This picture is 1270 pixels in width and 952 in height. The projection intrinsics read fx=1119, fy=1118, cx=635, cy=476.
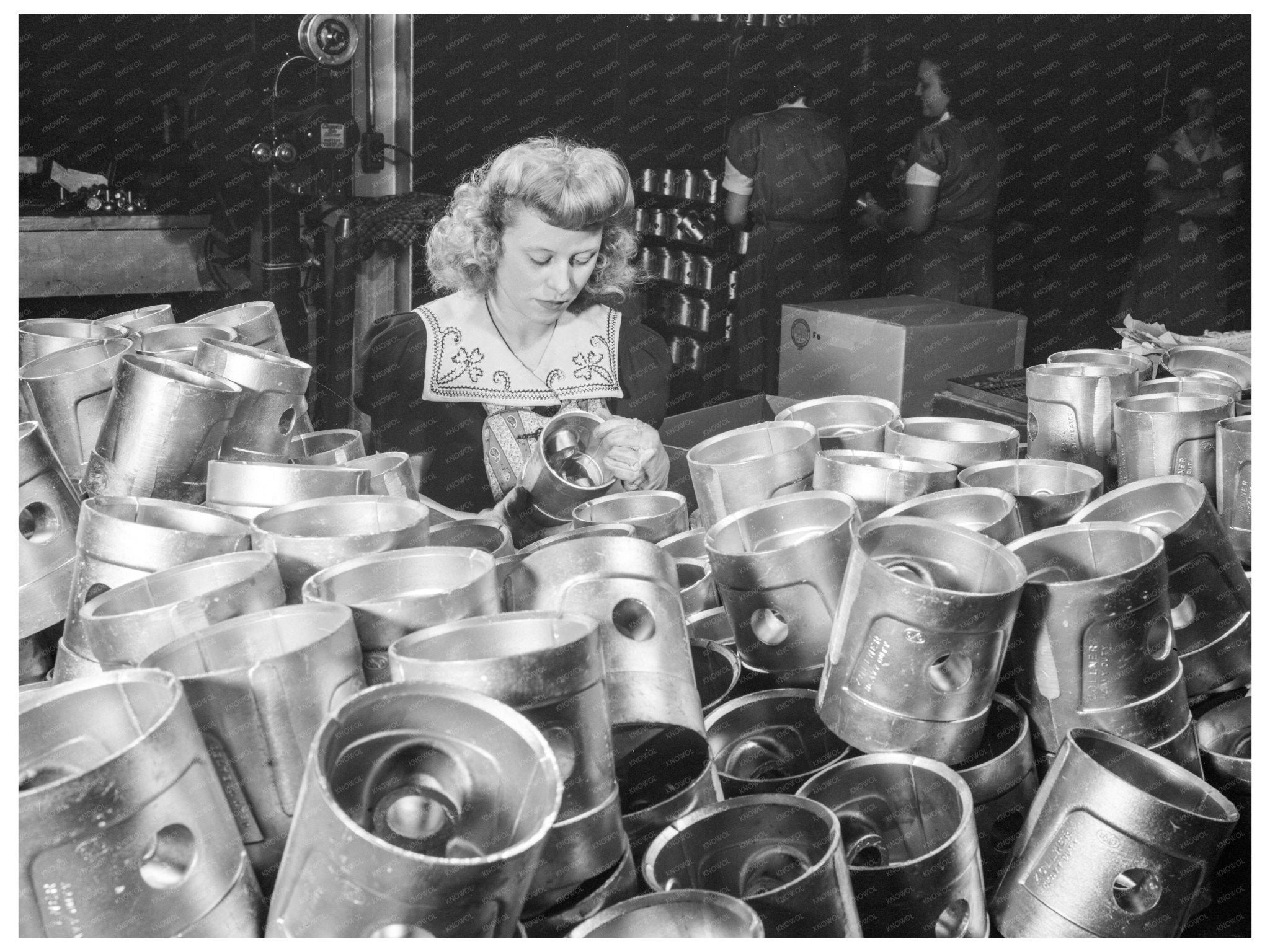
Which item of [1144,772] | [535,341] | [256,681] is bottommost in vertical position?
[1144,772]

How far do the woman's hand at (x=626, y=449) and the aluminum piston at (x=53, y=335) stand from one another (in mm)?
677

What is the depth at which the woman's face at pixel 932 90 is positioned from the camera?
516cm

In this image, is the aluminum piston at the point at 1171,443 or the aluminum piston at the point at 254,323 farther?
the aluminum piston at the point at 254,323

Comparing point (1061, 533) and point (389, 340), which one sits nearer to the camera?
point (1061, 533)

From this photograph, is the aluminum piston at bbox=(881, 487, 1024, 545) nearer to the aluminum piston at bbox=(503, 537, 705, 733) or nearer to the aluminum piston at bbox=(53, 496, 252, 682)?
the aluminum piston at bbox=(503, 537, 705, 733)

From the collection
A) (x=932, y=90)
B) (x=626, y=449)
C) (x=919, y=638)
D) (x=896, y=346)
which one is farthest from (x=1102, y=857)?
(x=932, y=90)

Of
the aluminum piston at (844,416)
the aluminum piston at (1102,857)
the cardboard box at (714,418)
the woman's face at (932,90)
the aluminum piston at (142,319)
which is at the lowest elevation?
the aluminum piston at (1102,857)

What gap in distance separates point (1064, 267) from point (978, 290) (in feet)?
5.39

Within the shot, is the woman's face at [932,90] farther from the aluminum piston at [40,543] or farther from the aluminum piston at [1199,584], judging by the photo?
the aluminum piston at [40,543]

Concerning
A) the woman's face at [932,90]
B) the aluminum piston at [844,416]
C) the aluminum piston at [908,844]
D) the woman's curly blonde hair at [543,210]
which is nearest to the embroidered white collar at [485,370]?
the woman's curly blonde hair at [543,210]

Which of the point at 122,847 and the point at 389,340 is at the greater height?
the point at 389,340
